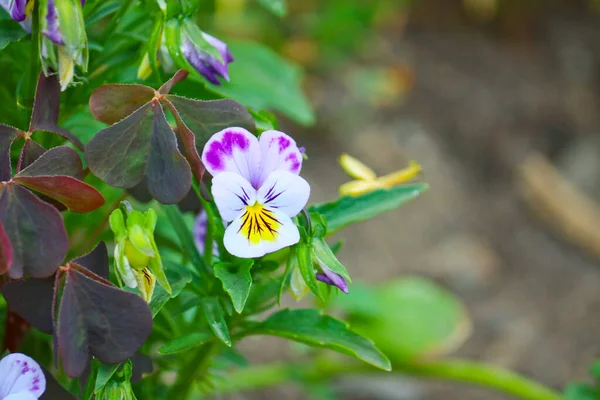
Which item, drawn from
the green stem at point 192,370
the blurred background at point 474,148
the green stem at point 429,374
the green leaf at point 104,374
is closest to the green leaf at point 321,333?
the green stem at point 192,370

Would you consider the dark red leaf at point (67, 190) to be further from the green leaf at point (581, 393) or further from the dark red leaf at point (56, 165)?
the green leaf at point (581, 393)

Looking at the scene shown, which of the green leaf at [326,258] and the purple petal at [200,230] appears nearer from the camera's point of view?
the green leaf at [326,258]

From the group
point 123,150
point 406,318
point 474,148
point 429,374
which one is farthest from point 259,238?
point 474,148

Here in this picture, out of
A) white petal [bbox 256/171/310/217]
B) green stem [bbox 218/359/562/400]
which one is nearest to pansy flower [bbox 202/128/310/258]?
white petal [bbox 256/171/310/217]

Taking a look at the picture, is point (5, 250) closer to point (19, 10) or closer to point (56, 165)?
point (56, 165)

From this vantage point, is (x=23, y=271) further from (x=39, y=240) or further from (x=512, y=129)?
(x=512, y=129)

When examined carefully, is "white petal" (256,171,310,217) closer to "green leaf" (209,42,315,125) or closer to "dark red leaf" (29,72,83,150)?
"dark red leaf" (29,72,83,150)
